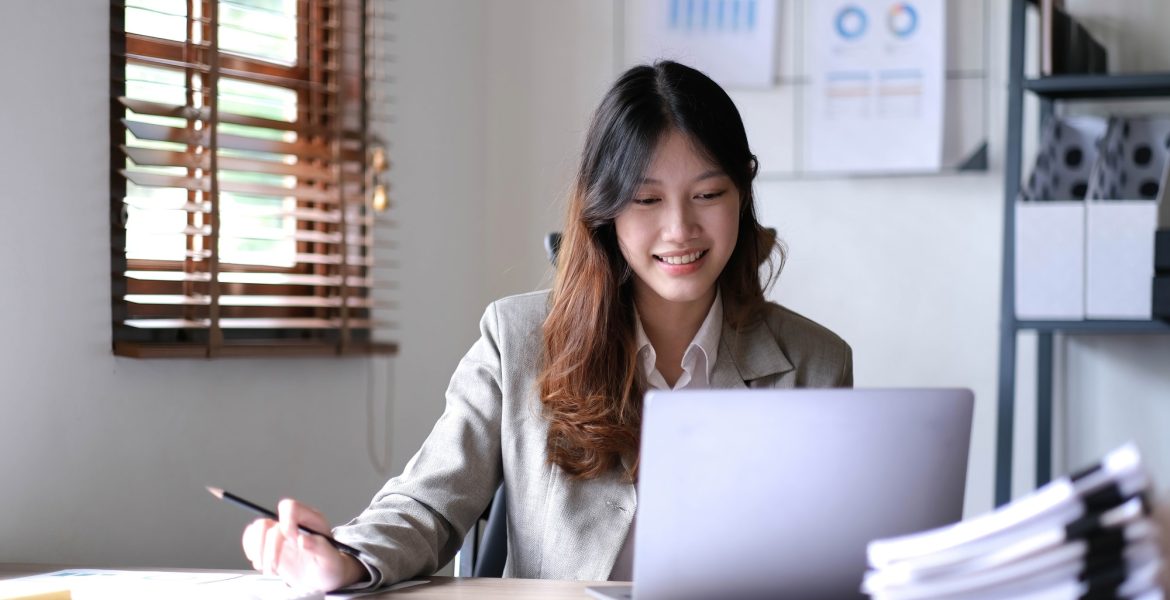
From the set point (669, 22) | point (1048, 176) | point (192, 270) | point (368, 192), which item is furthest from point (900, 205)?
point (192, 270)

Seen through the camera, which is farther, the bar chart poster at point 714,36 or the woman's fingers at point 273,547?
the bar chart poster at point 714,36

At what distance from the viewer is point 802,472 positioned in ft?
3.28

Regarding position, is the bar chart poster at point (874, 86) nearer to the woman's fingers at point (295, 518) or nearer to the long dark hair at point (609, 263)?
the long dark hair at point (609, 263)

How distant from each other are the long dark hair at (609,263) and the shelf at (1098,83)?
0.98 metres

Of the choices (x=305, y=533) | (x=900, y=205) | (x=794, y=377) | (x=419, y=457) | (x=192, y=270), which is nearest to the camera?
(x=305, y=533)

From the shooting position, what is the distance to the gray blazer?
1.47 metres

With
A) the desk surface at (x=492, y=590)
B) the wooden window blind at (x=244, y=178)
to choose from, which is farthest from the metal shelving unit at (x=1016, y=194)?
the desk surface at (x=492, y=590)

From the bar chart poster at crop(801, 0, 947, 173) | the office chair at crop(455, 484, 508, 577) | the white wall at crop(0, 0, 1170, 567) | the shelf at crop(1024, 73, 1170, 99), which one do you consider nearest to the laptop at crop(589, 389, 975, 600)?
the office chair at crop(455, 484, 508, 577)

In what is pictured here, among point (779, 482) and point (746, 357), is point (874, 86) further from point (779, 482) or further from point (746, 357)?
point (779, 482)

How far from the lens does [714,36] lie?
2.88 metres

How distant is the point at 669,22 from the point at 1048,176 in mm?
951

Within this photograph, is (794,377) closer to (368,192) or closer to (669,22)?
(368,192)

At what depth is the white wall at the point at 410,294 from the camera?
183cm

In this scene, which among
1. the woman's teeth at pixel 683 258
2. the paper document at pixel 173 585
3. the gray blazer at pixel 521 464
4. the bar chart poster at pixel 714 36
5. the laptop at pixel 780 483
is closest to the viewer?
the laptop at pixel 780 483
